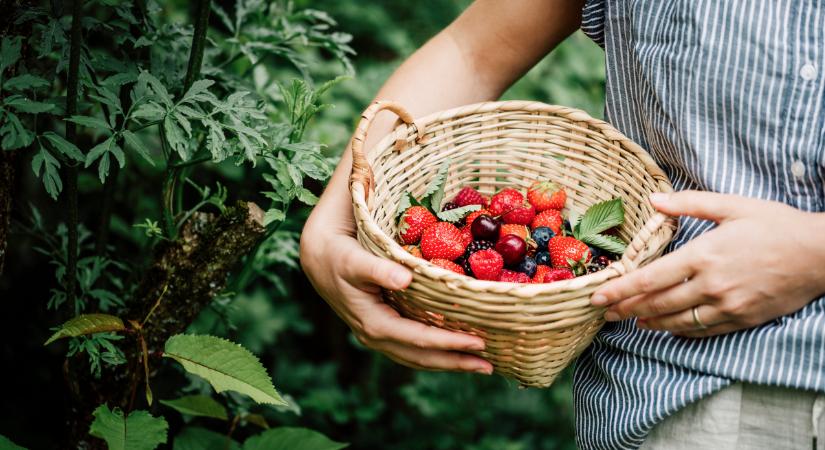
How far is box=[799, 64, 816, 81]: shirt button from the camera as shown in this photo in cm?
98

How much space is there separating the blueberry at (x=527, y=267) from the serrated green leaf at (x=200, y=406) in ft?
2.11

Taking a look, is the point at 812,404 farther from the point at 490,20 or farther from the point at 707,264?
the point at 490,20

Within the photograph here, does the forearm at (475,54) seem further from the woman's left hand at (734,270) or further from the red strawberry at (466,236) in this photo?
the woman's left hand at (734,270)

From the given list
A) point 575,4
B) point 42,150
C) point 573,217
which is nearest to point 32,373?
point 42,150

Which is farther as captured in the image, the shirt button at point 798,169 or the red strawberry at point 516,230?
the red strawberry at point 516,230

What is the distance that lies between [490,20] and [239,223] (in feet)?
2.10

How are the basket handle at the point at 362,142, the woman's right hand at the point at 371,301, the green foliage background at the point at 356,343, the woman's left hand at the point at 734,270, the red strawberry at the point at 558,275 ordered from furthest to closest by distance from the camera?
the green foliage background at the point at 356,343
the red strawberry at the point at 558,275
the basket handle at the point at 362,142
the woman's right hand at the point at 371,301
the woman's left hand at the point at 734,270

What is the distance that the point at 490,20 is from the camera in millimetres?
1403

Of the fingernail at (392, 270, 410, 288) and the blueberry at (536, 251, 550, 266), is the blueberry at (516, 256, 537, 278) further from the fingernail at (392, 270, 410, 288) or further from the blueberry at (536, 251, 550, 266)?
the fingernail at (392, 270, 410, 288)

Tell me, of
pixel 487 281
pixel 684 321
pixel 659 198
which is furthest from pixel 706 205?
pixel 487 281

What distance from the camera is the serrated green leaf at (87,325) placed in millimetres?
1079

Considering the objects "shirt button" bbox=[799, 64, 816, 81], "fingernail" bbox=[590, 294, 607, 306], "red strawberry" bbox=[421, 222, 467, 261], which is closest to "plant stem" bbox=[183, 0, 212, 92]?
"red strawberry" bbox=[421, 222, 467, 261]

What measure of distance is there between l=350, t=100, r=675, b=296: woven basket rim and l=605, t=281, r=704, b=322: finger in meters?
0.05

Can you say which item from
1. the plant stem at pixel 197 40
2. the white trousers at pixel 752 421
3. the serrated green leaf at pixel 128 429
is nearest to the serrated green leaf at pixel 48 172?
the plant stem at pixel 197 40
